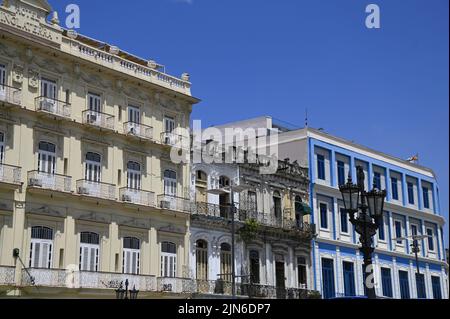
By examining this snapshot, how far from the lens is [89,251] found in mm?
25969

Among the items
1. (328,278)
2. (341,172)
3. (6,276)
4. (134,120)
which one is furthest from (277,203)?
(6,276)

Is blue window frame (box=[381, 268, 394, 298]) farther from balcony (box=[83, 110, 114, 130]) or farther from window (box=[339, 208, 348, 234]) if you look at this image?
balcony (box=[83, 110, 114, 130])

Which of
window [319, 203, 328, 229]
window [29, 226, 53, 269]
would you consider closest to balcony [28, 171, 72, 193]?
window [29, 226, 53, 269]

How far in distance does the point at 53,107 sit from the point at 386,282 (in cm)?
2398

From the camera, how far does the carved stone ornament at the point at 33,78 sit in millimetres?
25312

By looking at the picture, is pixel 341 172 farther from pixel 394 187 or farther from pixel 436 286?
pixel 436 286

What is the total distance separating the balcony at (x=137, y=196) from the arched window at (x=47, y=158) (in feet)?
10.3

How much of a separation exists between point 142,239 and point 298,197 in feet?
36.0

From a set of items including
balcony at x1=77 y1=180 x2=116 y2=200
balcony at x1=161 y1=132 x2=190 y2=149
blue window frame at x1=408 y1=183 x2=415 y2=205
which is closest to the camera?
balcony at x1=77 y1=180 x2=116 y2=200

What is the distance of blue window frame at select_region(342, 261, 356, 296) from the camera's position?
122ft

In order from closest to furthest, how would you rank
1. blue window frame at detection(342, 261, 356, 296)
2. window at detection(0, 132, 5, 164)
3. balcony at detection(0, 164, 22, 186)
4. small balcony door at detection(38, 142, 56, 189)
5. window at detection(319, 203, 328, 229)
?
balcony at detection(0, 164, 22, 186)
window at detection(0, 132, 5, 164)
small balcony door at detection(38, 142, 56, 189)
window at detection(319, 203, 328, 229)
blue window frame at detection(342, 261, 356, 296)

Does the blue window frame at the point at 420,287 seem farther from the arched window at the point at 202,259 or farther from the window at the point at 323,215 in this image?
the arched window at the point at 202,259

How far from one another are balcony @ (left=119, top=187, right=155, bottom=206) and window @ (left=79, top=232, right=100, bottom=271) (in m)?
1.98
